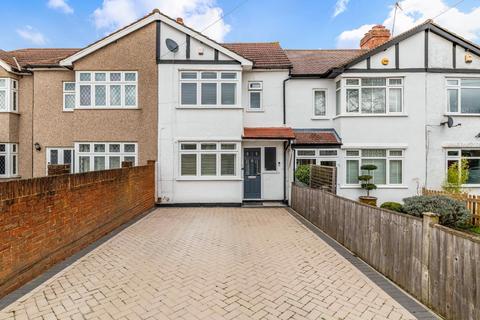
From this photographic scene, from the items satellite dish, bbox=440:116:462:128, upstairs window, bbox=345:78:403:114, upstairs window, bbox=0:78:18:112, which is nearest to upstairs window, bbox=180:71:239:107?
upstairs window, bbox=345:78:403:114

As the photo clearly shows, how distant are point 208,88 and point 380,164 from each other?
8715mm

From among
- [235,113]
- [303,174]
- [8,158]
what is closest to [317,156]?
[303,174]

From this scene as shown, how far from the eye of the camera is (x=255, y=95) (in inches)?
522

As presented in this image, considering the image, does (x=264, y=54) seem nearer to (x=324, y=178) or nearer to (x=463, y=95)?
(x=324, y=178)

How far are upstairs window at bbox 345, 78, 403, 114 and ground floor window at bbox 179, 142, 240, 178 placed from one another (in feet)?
19.2

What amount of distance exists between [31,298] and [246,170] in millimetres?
9667

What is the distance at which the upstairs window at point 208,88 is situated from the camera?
12.3 meters

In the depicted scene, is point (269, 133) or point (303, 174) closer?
point (303, 174)

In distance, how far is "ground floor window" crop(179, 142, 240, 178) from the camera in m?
12.3

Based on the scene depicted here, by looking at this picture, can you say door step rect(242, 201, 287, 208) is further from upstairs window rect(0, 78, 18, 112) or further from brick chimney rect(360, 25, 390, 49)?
upstairs window rect(0, 78, 18, 112)

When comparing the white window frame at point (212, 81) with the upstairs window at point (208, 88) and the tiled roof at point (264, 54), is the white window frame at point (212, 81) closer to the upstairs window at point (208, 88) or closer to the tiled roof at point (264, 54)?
the upstairs window at point (208, 88)

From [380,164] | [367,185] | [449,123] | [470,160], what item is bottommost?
[367,185]

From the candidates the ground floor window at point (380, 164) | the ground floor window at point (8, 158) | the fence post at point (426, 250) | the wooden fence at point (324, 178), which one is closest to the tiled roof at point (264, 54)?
the ground floor window at point (380, 164)

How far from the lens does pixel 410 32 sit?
12.6 meters
